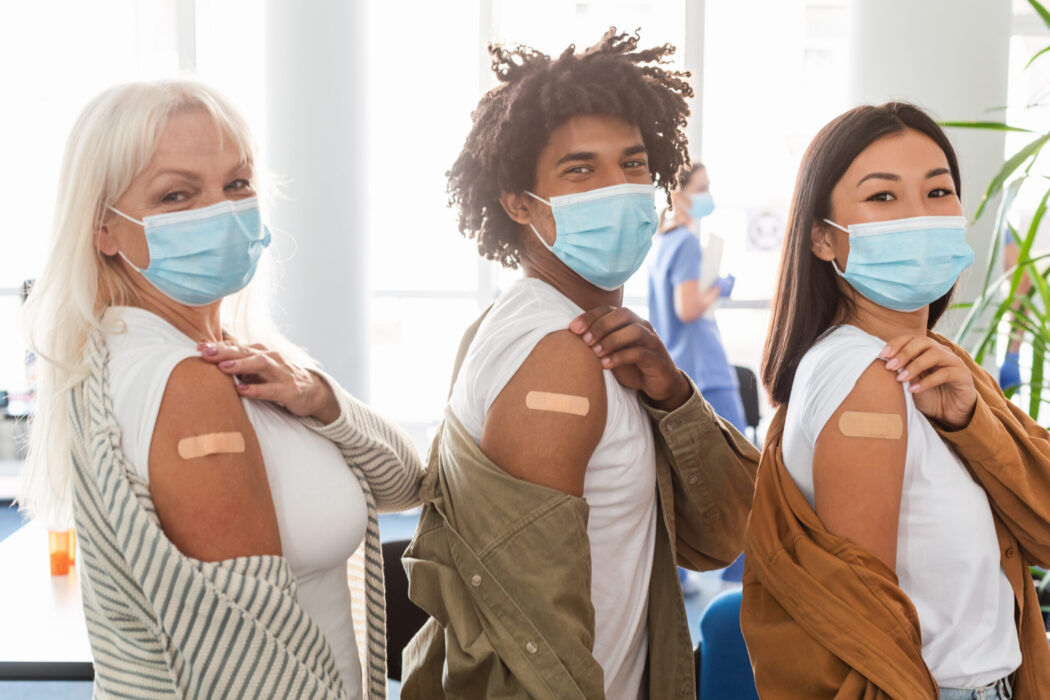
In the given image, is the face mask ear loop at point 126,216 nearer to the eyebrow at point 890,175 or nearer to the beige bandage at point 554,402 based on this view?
the beige bandage at point 554,402

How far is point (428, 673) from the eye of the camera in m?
1.38

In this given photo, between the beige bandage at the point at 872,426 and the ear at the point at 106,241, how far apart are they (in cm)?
95

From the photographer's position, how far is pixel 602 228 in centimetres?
133

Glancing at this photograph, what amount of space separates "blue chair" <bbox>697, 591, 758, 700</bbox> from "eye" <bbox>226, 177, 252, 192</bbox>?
108 cm

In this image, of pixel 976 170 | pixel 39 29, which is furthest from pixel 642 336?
pixel 39 29

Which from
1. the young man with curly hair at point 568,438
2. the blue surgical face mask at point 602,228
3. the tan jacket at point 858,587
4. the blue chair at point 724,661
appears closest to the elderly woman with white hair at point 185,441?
the young man with curly hair at point 568,438

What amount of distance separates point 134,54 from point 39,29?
0.53 metres

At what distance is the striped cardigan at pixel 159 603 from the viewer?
1.06 meters

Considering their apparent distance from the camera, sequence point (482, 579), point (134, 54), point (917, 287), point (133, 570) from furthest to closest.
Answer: point (134, 54)
point (917, 287)
point (482, 579)
point (133, 570)

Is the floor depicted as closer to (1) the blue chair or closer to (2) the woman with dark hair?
(1) the blue chair

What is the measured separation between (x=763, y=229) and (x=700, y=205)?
4.97 feet

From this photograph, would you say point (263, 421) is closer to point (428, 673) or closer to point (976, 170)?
point (428, 673)

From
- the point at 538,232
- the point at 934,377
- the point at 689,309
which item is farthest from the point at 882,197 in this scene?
the point at 689,309

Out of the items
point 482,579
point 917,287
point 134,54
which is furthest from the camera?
point 134,54
